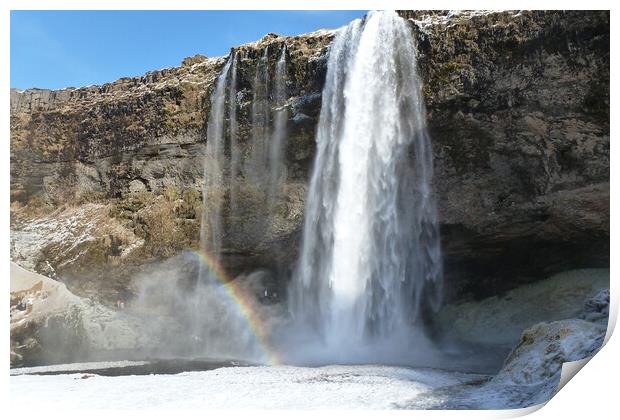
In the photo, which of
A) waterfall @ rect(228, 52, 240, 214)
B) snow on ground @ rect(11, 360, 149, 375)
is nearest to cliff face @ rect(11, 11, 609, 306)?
waterfall @ rect(228, 52, 240, 214)

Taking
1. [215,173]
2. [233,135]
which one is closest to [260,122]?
[233,135]

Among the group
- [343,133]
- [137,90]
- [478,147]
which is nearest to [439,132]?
[478,147]

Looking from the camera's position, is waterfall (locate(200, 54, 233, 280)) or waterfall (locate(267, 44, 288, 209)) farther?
waterfall (locate(200, 54, 233, 280))

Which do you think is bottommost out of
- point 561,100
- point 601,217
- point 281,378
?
point 281,378

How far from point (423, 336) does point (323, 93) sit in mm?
8796

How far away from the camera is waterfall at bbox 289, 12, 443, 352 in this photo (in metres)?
21.0

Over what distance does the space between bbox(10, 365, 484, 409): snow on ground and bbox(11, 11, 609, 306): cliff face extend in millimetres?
7723

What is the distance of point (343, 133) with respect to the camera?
21797 millimetres

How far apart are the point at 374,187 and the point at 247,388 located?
902 centimetres

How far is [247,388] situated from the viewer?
47.1ft

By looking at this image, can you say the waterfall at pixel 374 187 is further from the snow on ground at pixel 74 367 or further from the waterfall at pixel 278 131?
the snow on ground at pixel 74 367

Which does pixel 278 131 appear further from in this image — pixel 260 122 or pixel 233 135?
pixel 233 135

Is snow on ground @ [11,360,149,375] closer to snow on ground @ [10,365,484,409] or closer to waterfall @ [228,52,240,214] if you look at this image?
snow on ground @ [10,365,484,409]

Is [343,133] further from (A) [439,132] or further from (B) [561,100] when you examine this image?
(B) [561,100]
